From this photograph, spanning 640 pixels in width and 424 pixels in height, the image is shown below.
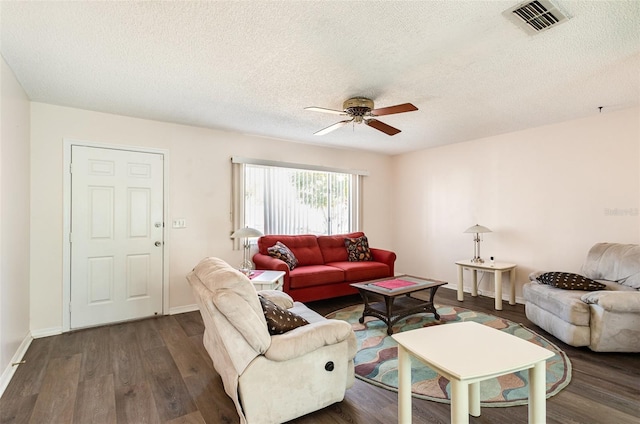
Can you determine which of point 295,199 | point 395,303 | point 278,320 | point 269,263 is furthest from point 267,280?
point 295,199

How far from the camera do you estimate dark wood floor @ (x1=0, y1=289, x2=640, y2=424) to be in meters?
1.94

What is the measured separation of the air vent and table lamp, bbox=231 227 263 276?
9.98ft

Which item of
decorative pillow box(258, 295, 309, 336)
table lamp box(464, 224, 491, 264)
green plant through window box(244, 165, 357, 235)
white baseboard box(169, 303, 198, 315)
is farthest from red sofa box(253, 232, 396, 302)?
decorative pillow box(258, 295, 309, 336)

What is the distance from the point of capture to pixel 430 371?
2.46 metres

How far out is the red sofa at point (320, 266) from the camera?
400 centimetres

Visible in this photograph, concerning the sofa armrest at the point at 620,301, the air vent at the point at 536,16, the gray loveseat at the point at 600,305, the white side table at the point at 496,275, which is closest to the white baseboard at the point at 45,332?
the air vent at the point at 536,16

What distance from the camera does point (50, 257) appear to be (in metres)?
3.33

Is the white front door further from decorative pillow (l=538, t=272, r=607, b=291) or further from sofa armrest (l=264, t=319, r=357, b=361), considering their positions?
decorative pillow (l=538, t=272, r=607, b=291)

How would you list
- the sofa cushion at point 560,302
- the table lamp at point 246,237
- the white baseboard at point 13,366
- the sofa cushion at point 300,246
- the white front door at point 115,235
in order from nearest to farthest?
1. the white baseboard at point 13,366
2. the sofa cushion at point 560,302
3. the white front door at point 115,235
4. the table lamp at point 246,237
5. the sofa cushion at point 300,246

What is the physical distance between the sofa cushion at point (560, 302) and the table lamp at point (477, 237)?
37.4 inches

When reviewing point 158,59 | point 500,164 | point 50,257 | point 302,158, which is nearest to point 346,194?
point 302,158

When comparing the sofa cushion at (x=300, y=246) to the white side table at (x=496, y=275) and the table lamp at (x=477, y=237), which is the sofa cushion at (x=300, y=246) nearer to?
the white side table at (x=496, y=275)

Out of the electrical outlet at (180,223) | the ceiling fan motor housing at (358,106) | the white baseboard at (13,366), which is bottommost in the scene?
the white baseboard at (13,366)

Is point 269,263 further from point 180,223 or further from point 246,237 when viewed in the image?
point 180,223
